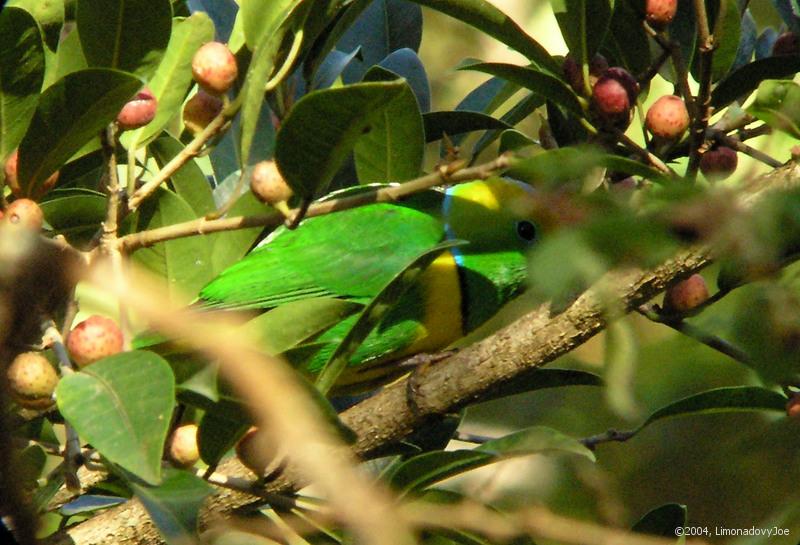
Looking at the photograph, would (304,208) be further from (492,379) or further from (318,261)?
(318,261)

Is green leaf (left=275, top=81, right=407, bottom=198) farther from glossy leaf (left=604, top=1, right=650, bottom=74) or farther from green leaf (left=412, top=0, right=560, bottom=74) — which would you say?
glossy leaf (left=604, top=1, right=650, bottom=74)

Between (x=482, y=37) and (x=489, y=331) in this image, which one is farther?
(x=482, y=37)

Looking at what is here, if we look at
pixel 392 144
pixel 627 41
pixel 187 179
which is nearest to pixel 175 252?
pixel 187 179

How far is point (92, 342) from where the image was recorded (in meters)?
1.50

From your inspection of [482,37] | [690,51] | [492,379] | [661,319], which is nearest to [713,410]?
[661,319]

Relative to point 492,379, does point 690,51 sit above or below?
above

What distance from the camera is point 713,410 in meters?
1.91

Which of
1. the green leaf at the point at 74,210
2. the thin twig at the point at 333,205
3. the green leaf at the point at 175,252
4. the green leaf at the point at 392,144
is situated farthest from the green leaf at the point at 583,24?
the green leaf at the point at 74,210

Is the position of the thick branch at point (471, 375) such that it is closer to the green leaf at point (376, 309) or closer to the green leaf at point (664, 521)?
the green leaf at point (376, 309)

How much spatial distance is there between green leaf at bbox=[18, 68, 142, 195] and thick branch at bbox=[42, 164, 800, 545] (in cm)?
55

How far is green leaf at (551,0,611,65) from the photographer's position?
1.85 metres

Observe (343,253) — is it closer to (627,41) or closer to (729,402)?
(627,41)

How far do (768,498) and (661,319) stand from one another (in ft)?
4.40

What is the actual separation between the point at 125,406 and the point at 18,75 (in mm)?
615
